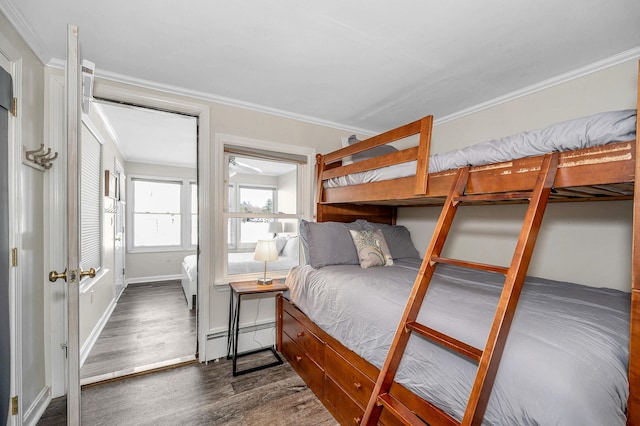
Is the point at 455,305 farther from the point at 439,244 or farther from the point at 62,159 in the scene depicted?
the point at 62,159

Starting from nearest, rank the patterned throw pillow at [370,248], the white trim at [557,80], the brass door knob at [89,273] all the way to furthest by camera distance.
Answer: the brass door knob at [89,273] < the white trim at [557,80] < the patterned throw pillow at [370,248]

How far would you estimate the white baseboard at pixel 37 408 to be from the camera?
1.76 metres

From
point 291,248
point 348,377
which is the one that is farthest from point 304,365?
point 291,248

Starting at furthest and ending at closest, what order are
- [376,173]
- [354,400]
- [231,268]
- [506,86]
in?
[231,268]
[506,86]
[376,173]
[354,400]

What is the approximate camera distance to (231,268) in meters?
2.92

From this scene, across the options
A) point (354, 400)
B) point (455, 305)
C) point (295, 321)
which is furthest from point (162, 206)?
point (455, 305)

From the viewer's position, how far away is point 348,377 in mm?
1742

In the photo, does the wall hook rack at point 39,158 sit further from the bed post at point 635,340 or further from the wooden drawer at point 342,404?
the bed post at point 635,340

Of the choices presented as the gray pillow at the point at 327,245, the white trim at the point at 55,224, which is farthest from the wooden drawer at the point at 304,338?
the white trim at the point at 55,224

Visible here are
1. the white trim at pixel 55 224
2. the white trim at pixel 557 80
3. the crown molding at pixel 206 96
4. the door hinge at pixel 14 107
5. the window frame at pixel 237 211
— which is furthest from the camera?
the window frame at pixel 237 211

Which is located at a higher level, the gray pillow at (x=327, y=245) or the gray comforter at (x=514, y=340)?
the gray pillow at (x=327, y=245)

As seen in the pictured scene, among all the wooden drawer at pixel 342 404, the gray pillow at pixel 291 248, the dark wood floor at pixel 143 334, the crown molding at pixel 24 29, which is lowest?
the dark wood floor at pixel 143 334

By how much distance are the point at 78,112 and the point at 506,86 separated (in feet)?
9.52

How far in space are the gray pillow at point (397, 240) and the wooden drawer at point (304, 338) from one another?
1.14m
